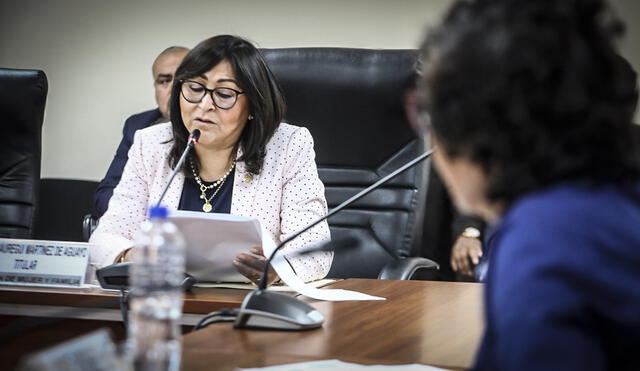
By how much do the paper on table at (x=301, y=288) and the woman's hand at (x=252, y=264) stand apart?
5cm

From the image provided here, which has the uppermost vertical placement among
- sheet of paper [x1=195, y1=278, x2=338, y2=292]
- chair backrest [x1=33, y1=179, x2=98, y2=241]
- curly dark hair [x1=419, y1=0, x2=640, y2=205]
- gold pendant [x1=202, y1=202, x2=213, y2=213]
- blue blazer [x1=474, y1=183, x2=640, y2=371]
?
curly dark hair [x1=419, y1=0, x2=640, y2=205]

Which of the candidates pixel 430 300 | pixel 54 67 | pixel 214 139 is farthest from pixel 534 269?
pixel 54 67

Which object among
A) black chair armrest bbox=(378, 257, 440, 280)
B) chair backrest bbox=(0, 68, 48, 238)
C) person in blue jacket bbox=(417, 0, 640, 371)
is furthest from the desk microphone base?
chair backrest bbox=(0, 68, 48, 238)

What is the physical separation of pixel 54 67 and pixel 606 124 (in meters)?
3.94

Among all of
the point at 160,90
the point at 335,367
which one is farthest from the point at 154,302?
the point at 160,90

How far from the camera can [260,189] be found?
2.27 meters

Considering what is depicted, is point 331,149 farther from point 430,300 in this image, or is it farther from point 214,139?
point 430,300

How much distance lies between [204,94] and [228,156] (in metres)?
0.19

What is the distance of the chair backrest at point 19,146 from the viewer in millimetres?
2502

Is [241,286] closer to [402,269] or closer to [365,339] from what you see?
[402,269]

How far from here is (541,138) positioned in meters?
0.61

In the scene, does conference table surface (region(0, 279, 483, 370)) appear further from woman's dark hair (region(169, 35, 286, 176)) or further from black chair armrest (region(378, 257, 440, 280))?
woman's dark hair (region(169, 35, 286, 176))

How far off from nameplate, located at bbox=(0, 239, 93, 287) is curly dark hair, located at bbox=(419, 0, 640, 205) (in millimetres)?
1244

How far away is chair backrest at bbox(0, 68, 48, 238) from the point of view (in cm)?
250
